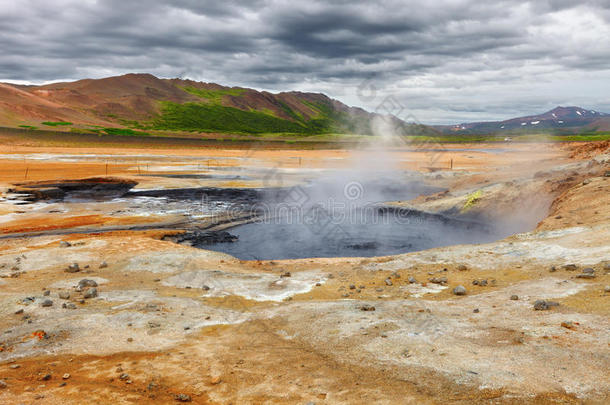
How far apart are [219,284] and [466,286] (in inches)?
273

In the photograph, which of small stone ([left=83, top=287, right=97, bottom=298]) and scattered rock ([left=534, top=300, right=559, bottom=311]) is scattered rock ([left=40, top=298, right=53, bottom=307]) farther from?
scattered rock ([left=534, top=300, right=559, bottom=311])

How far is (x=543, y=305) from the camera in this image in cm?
859

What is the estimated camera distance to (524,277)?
1161 centimetres

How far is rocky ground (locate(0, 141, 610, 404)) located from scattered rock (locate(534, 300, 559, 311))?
0.08ft

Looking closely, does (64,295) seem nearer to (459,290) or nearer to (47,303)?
(47,303)

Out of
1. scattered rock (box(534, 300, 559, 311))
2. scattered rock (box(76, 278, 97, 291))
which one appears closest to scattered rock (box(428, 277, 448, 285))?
scattered rock (box(534, 300, 559, 311))

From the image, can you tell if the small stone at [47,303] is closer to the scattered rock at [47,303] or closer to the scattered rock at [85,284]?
the scattered rock at [47,303]

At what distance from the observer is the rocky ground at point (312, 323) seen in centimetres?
626

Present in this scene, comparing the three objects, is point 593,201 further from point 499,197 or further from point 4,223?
point 4,223

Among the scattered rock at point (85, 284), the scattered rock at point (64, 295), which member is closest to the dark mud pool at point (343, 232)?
the scattered rock at point (85, 284)

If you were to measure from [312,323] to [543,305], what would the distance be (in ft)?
15.2

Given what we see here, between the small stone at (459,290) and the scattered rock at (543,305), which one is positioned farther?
the small stone at (459,290)

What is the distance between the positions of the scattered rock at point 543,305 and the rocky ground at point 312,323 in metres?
0.02

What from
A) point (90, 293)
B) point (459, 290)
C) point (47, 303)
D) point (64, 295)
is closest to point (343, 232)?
point (459, 290)
